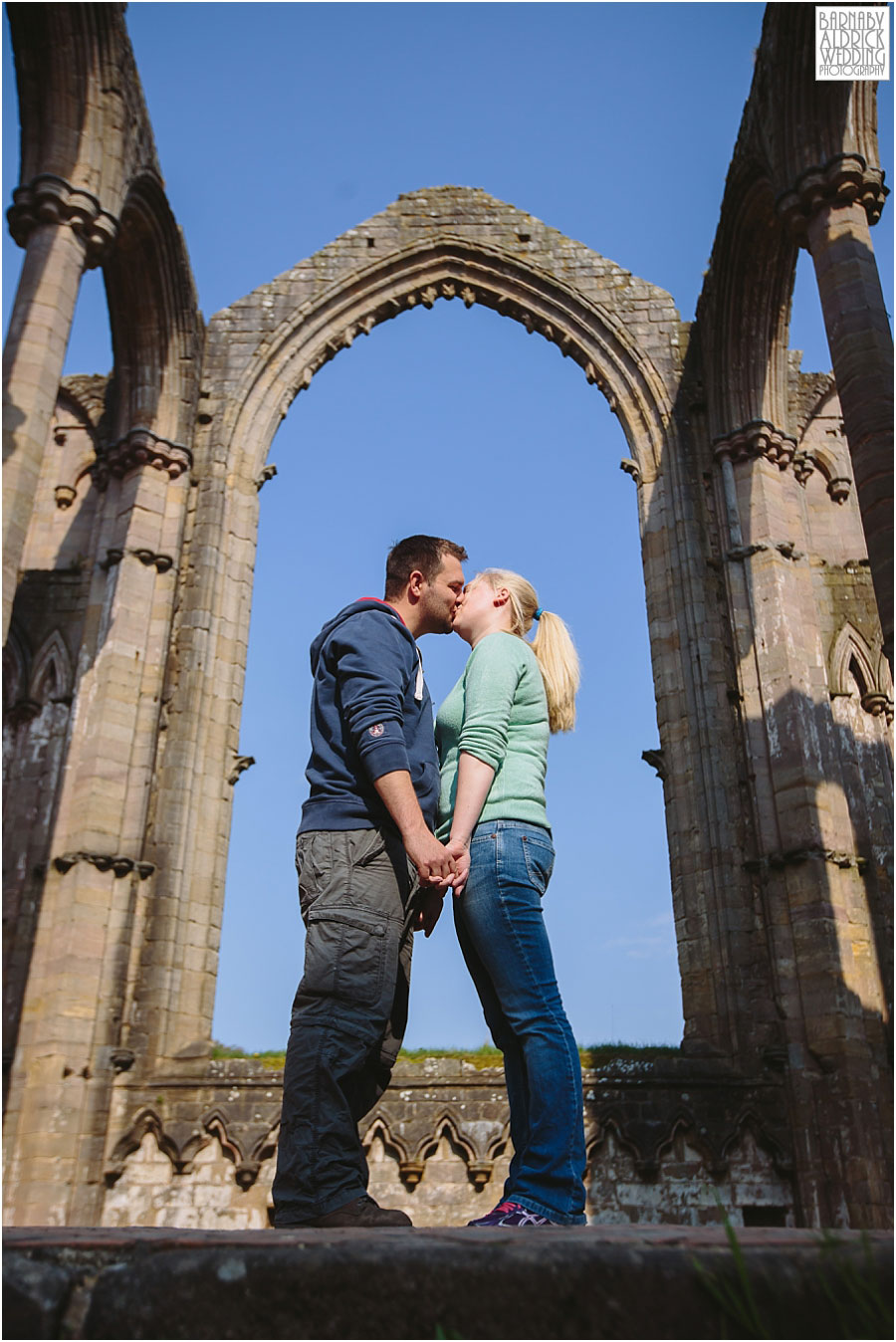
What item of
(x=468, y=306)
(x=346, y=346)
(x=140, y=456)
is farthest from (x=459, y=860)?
(x=468, y=306)

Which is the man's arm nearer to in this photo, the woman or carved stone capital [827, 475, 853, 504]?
the woman

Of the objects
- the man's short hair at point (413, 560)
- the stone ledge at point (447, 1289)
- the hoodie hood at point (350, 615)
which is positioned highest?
the man's short hair at point (413, 560)

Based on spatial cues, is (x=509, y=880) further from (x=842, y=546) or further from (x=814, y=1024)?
(x=842, y=546)

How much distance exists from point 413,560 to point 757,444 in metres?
7.34

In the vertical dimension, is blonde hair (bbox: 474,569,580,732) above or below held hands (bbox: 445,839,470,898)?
above

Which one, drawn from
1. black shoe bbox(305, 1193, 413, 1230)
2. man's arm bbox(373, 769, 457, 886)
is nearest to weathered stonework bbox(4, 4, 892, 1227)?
man's arm bbox(373, 769, 457, 886)

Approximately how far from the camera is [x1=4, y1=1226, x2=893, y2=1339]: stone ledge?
4.50 ft

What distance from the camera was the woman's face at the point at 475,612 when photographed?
3.36 m

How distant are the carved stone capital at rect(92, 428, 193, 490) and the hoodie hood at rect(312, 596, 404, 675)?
24.0 feet

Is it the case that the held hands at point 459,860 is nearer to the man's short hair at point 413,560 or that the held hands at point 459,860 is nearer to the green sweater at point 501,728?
the green sweater at point 501,728

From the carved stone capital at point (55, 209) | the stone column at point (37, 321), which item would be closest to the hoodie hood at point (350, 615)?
the stone column at point (37, 321)

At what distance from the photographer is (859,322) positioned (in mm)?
6617

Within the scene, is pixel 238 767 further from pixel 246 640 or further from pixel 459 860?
pixel 459 860

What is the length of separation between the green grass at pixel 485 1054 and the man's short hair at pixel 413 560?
5530 millimetres
